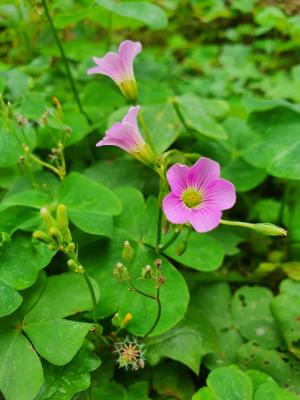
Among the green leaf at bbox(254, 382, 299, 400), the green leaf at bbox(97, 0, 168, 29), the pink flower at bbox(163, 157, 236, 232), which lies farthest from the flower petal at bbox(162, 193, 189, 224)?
the green leaf at bbox(97, 0, 168, 29)

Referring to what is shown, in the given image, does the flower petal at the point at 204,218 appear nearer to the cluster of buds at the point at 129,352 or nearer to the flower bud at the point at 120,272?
the flower bud at the point at 120,272

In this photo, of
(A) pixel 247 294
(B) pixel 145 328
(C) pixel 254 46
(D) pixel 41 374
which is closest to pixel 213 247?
(A) pixel 247 294

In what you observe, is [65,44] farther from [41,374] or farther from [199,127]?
[41,374]

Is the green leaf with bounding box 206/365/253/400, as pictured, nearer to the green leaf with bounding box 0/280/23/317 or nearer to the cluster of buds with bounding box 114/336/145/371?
the cluster of buds with bounding box 114/336/145/371

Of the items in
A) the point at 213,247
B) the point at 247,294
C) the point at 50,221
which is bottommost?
the point at 247,294

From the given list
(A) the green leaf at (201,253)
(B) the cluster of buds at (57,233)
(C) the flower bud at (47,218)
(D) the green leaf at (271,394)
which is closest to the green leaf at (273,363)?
(D) the green leaf at (271,394)
